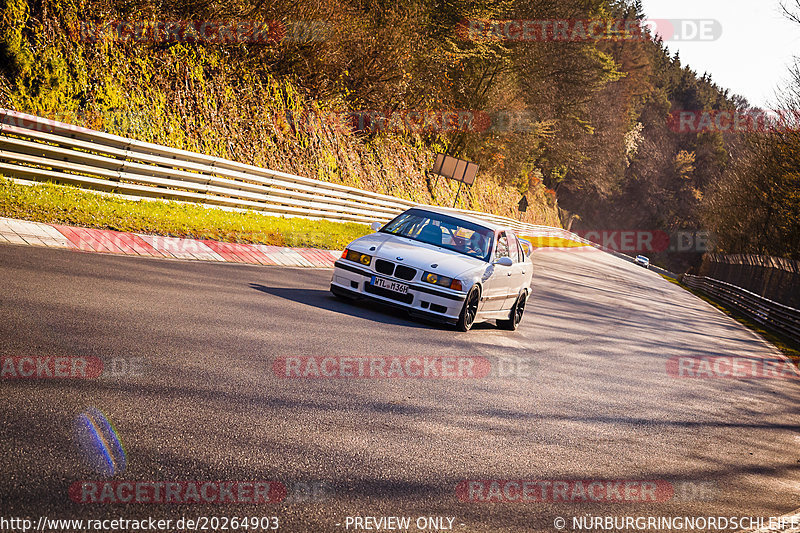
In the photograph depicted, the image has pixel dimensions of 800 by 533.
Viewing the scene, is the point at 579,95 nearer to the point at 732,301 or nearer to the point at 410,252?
the point at 732,301

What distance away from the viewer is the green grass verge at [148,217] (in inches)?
445

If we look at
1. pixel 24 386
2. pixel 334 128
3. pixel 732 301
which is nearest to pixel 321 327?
pixel 24 386

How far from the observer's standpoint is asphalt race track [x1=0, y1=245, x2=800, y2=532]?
397cm

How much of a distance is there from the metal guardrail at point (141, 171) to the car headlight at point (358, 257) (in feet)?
19.0

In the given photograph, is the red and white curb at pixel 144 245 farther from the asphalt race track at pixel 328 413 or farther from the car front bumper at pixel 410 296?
the car front bumper at pixel 410 296

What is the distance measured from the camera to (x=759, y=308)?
94.4ft

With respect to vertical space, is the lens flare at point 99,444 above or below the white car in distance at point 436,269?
below

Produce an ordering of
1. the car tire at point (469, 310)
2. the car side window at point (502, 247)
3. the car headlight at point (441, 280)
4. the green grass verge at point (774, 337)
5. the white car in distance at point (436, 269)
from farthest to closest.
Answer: the green grass verge at point (774, 337)
the car side window at point (502, 247)
the car tire at point (469, 310)
the white car in distance at point (436, 269)
the car headlight at point (441, 280)

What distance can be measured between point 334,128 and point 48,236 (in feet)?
61.9

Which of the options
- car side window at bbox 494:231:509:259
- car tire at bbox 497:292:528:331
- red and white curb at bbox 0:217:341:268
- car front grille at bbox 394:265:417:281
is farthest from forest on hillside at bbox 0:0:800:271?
car tire at bbox 497:292:528:331

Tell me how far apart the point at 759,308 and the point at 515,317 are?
2052 cm

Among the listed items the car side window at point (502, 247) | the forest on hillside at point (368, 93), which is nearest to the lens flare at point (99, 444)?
the car side window at point (502, 247)

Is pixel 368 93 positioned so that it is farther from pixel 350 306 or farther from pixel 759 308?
pixel 350 306

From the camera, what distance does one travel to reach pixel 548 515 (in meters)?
4.35
